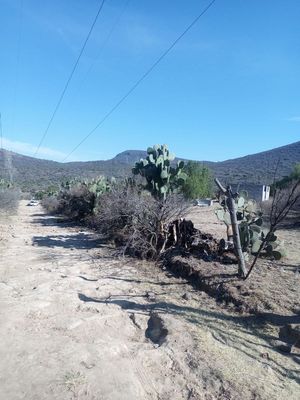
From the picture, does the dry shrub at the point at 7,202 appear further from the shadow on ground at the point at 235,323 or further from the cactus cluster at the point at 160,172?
the shadow on ground at the point at 235,323

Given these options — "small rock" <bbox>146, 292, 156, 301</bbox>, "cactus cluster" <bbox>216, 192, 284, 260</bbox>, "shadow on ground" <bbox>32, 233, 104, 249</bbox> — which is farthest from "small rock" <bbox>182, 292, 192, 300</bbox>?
"shadow on ground" <bbox>32, 233, 104, 249</bbox>

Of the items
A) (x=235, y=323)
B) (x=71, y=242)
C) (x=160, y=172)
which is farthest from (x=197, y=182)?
(x=235, y=323)

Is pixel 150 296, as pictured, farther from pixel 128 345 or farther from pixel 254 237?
pixel 254 237

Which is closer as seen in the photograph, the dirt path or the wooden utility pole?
the dirt path

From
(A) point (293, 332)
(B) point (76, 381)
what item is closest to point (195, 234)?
(A) point (293, 332)

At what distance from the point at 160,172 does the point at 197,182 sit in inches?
999

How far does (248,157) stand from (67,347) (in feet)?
213

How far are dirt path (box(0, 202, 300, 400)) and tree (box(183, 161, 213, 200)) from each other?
28.9 metres

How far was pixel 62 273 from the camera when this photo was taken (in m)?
9.87

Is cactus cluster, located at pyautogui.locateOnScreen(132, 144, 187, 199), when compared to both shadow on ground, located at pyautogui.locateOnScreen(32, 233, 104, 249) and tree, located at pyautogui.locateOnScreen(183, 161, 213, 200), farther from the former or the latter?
tree, located at pyautogui.locateOnScreen(183, 161, 213, 200)

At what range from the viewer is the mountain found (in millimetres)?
51938

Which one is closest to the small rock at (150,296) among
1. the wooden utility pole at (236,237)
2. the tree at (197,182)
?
the wooden utility pole at (236,237)

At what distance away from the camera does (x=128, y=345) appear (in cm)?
566

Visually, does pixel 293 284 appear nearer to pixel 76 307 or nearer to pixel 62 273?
pixel 76 307
